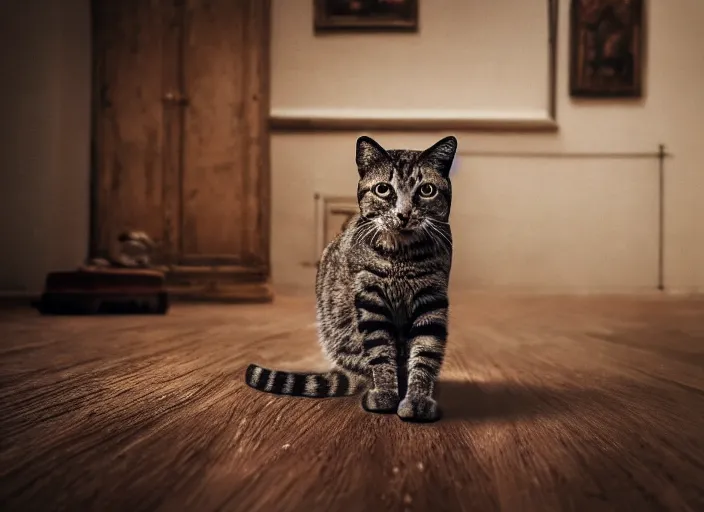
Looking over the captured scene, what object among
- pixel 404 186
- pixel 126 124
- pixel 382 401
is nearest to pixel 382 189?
pixel 404 186

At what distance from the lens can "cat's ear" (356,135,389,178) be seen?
0.96 metres

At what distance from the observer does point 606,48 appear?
3.15 metres

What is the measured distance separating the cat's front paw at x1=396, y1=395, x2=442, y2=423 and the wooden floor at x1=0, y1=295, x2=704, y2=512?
0.07ft

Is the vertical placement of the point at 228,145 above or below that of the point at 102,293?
above

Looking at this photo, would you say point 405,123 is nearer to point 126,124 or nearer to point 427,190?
point 126,124

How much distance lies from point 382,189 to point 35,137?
96.5 inches

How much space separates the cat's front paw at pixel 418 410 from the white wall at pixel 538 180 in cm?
228

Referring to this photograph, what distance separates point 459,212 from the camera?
10.3ft

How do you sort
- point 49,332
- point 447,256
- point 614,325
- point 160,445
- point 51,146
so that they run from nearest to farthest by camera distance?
point 160,445 < point 447,256 < point 49,332 < point 614,325 < point 51,146

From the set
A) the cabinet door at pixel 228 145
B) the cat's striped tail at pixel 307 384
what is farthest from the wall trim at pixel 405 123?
the cat's striped tail at pixel 307 384

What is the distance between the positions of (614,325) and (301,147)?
175 cm

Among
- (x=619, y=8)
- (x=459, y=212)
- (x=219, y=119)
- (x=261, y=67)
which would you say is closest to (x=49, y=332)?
(x=219, y=119)

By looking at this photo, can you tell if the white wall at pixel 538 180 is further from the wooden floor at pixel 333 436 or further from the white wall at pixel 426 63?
the wooden floor at pixel 333 436

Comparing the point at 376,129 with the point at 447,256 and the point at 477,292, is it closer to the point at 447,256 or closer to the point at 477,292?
the point at 477,292
